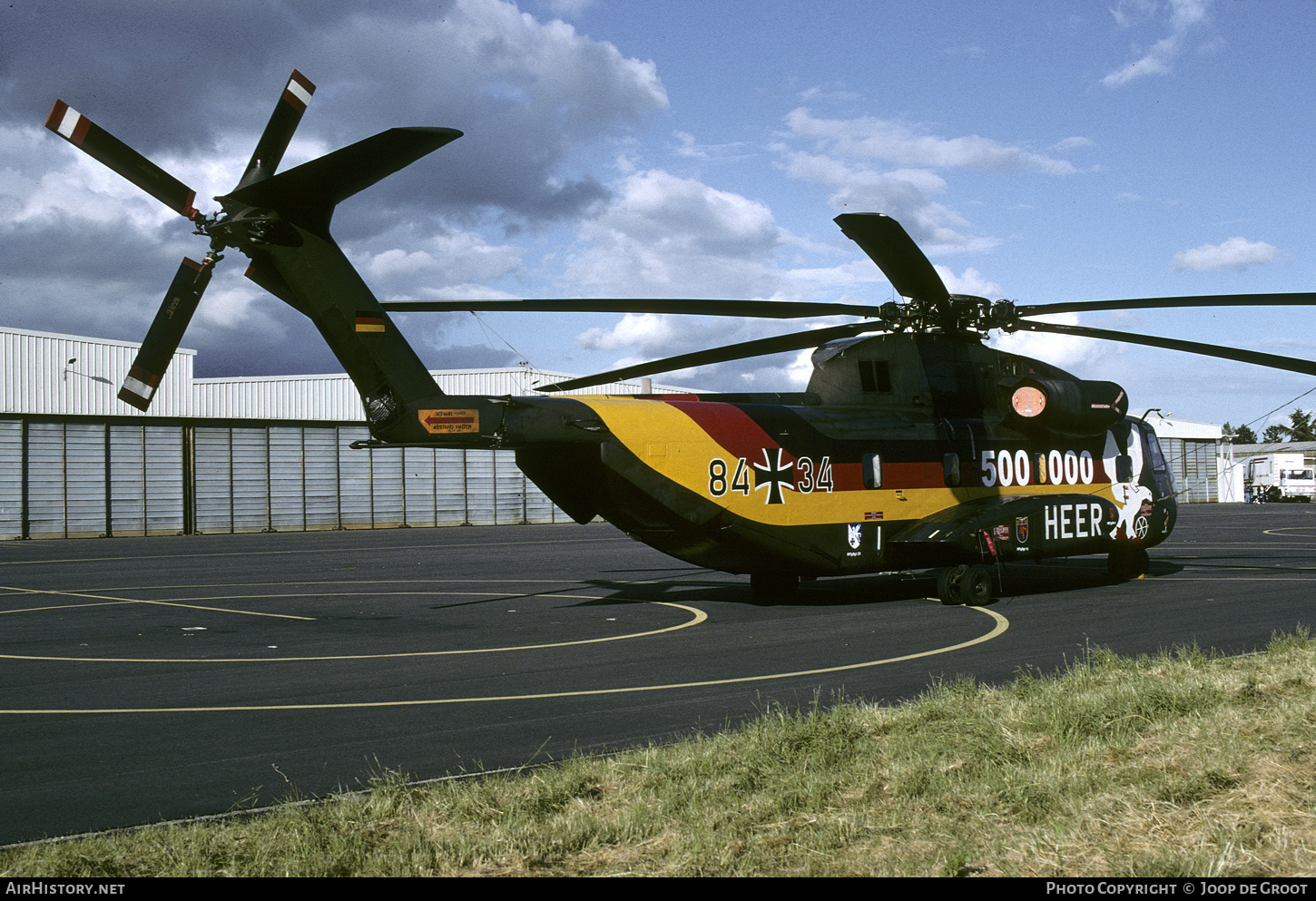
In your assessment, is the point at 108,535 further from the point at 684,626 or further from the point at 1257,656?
the point at 1257,656

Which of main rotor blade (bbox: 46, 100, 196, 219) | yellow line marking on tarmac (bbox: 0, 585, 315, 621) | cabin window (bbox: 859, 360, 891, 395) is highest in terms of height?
main rotor blade (bbox: 46, 100, 196, 219)

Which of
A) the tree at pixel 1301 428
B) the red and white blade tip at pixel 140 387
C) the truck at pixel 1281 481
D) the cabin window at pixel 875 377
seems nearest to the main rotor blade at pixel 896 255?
the cabin window at pixel 875 377

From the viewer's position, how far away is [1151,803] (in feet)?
19.7

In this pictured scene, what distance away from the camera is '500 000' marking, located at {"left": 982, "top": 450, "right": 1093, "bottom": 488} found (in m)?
20.0

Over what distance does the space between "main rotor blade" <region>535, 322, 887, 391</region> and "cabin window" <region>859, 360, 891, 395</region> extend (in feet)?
3.82

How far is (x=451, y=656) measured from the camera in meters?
13.3

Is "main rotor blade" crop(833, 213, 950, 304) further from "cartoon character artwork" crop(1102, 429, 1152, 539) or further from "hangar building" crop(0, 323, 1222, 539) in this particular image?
"hangar building" crop(0, 323, 1222, 539)

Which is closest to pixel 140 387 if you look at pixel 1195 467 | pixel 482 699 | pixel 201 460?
pixel 482 699

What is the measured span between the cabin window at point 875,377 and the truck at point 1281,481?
257 feet

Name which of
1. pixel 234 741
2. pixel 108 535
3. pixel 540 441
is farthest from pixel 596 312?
pixel 108 535

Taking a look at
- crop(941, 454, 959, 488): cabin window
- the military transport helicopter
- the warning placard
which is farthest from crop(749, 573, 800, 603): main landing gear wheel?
the warning placard

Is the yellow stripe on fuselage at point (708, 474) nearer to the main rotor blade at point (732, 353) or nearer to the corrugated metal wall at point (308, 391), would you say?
the main rotor blade at point (732, 353)

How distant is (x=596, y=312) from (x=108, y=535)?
40.5m

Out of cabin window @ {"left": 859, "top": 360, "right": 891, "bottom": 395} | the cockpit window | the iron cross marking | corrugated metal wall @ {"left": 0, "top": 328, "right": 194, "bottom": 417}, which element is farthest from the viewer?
corrugated metal wall @ {"left": 0, "top": 328, "right": 194, "bottom": 417}
